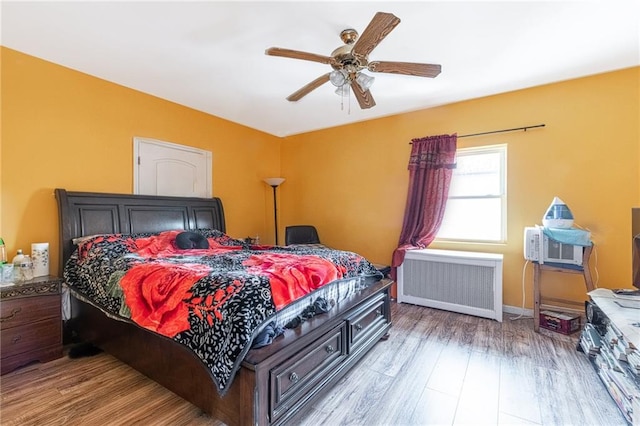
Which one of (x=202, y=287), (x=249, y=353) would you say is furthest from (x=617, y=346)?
(x=202, y=287)

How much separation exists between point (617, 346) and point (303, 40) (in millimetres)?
3062

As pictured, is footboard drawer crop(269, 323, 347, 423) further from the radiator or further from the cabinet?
the radiator

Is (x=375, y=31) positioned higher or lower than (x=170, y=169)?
higher

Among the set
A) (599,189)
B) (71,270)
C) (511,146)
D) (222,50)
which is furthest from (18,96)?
(599,189)

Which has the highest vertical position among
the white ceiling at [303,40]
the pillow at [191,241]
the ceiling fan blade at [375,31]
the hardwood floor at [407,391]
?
the white ceiling at [303,40]

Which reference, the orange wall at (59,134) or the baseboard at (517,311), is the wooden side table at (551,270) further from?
the orange wall at (59,134)

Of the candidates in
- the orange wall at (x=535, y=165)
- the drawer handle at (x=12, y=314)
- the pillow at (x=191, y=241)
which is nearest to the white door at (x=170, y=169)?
the pillow at (x=191, y=241)

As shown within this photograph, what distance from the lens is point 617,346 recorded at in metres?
1.81

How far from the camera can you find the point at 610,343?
192 centimetres

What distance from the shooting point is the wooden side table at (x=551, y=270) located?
2615 mm

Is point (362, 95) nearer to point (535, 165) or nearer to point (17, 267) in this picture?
point (535, 165)

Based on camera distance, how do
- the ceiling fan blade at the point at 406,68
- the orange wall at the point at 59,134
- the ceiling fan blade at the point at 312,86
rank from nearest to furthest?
the ceiling fan blade at the point at 406,68
the ceiling fan blade at the point at 312,86
the orange wall at the point at 59,134

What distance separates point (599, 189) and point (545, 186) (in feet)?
1.41

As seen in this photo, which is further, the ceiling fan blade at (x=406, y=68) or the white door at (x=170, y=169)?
the white door at (x=170, y=169)
